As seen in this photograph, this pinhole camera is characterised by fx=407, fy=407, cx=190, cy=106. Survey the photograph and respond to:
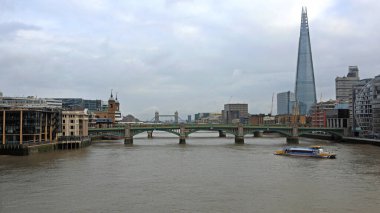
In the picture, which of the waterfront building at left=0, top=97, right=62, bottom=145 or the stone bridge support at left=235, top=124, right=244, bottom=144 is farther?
the stone bridge support at left=235, top=124, right=244, bottom=144

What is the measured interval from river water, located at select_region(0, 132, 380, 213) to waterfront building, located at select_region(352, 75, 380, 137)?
50.1 m

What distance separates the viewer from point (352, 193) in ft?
113

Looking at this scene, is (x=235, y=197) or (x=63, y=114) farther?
(x=63, y=114)

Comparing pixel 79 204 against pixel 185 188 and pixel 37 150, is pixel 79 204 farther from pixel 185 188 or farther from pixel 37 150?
pixel 37 150

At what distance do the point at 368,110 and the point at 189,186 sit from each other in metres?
86.2

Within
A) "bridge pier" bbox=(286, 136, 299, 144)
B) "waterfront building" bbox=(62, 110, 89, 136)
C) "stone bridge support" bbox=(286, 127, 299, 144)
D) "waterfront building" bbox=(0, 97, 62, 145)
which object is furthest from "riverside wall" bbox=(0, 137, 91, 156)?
"stone bridge support" bbox=(286, 127, 299, 144)

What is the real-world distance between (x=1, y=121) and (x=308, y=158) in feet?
180

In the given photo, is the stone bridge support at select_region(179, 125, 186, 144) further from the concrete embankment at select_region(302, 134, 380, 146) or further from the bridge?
the concrete embankment at select_region(302, 134, 380, 146)

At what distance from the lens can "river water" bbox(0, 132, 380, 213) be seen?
29688 millimetres

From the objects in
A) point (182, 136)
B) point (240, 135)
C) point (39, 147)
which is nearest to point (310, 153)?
point (240, 135)

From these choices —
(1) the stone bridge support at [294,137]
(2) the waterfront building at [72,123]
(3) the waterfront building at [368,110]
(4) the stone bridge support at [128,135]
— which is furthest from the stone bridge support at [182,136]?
(3) the waterfront building at [368,110]

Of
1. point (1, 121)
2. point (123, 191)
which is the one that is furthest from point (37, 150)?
point (123, 191)

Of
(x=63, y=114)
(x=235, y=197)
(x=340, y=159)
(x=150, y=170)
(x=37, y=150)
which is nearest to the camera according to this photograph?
(x=235, y=197)

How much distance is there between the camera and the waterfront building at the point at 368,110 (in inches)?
4043
